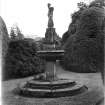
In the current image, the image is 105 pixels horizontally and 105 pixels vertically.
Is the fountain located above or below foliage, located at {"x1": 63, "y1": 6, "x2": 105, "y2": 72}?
below

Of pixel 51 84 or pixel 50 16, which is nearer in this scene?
pixel 51 84

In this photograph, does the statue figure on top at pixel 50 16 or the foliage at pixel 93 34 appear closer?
the foliage at pixel 93 34

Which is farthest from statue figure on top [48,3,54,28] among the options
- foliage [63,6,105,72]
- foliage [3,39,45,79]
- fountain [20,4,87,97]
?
foliage [3,39,45,79]

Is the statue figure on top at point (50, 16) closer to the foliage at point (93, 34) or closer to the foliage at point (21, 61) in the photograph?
the foliage at point (93, 34)

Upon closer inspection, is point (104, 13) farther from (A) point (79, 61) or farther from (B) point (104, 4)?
(A) point (79, 61)

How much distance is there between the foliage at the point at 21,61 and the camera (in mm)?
15867

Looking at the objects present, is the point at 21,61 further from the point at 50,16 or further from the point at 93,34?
the point at 93,34

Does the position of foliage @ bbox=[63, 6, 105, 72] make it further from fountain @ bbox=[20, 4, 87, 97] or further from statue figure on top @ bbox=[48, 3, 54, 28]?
statue figure on top @ bbox=[48, 3, 54, 28]

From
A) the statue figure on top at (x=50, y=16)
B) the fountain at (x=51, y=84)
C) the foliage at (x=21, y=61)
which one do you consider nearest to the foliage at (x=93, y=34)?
the fountain at (x=51, y=84)

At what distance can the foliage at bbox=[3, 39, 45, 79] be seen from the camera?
15.9 metres

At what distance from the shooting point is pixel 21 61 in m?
16.2

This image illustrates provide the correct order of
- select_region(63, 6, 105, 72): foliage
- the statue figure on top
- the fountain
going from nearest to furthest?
select_region(63, 6, 105, 72): foliage → the fountain → the statue figure on top

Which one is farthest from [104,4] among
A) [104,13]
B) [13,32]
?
[13,32]

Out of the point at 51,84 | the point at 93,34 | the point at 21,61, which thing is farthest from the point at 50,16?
the point at 21,61
